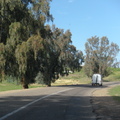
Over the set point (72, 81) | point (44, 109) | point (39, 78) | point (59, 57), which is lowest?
point (44, 109)

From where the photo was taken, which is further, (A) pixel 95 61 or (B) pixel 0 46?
(A) pixel 95 61

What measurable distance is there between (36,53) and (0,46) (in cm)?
421

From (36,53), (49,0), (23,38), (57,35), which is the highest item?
(49,0)

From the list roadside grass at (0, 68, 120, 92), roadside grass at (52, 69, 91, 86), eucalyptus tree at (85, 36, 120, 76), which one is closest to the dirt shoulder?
roadside grass at (0, 68, 120, 92)

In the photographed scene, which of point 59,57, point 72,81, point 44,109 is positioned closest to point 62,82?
point 72,81

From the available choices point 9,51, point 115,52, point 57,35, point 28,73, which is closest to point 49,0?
point 57,35

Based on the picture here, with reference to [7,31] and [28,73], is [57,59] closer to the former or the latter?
[28,73]

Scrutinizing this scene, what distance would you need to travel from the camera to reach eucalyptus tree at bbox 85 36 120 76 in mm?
88750

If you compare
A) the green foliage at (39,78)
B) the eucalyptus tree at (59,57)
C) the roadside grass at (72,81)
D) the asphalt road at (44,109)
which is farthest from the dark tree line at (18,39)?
the roadside grass at (72,81)

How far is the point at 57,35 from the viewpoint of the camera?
49.1m

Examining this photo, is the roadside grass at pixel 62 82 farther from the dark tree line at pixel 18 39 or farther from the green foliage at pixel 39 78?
the dark tree line at pixel 18 39

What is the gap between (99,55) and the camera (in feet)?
300

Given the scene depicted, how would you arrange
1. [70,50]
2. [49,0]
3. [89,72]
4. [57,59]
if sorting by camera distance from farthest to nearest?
A: [89,72], [70,50], [57,59], [49,0]

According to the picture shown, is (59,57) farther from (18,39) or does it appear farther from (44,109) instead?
(44,109)
